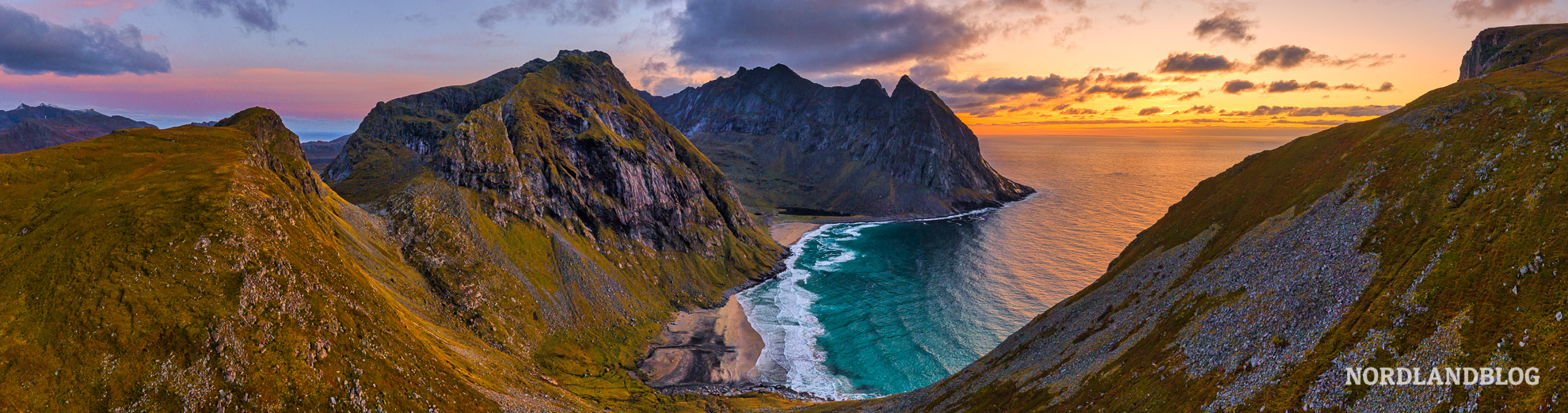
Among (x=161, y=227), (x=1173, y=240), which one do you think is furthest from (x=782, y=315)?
(x=161, y=227)

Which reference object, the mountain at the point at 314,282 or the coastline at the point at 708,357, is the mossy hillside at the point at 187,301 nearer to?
the mountain at the point at 314,282

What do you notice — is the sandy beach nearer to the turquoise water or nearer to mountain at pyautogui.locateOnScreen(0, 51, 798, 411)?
the turquoise water

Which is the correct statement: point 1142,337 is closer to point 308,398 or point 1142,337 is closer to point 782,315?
point 308,398

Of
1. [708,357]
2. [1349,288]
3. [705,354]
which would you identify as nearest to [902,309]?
[708,357]

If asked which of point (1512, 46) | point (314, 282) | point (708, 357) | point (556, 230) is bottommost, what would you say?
point (708, 357)

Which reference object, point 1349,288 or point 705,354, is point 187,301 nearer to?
point 705,354
